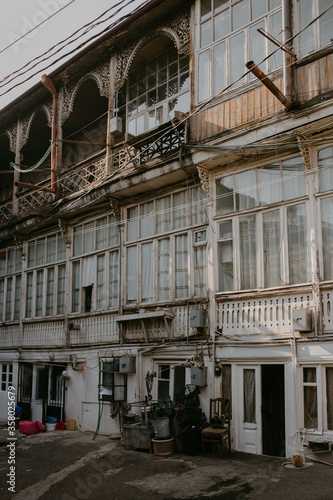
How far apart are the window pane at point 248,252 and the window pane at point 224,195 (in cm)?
57

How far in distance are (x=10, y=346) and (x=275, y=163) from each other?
40.3 ft

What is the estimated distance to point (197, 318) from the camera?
38.6ft

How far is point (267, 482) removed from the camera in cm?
866

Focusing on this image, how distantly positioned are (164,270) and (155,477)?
560cm

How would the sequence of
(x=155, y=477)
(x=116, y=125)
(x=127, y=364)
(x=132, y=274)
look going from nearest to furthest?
(x=155, y=477), (x=127, y=364), (x=132, y=274), (x=116, y=125)

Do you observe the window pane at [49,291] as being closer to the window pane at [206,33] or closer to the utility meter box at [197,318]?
the utility meter box at [197,318]

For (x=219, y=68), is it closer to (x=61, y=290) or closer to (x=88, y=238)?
(x=88, y=238)

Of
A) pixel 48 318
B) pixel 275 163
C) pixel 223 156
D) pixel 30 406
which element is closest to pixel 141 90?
pixel 223 156

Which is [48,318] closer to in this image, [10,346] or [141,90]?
[10,346]

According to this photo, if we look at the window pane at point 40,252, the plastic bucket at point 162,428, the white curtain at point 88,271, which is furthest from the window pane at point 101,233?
the plastic bucket at point 162,428

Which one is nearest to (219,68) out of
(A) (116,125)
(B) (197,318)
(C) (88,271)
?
(A) (116,125)

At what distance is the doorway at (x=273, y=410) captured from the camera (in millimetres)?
11405

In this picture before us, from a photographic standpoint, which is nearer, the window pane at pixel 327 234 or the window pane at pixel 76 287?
the window pane at pixel 327 234

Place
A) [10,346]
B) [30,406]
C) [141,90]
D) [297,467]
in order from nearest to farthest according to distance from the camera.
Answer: [297,467]
[141,90]
[30,406]
[10,346]
